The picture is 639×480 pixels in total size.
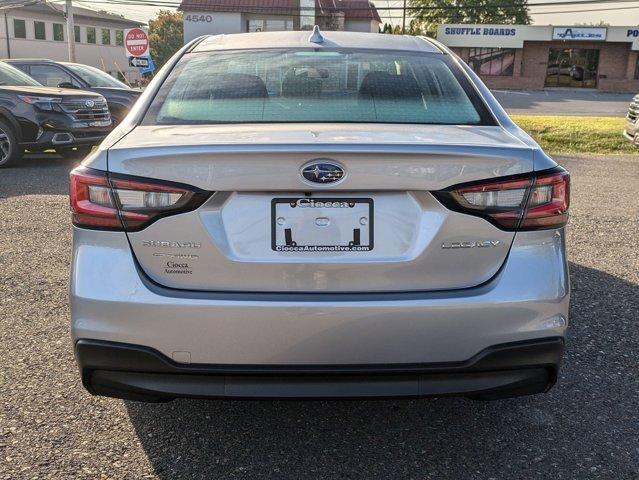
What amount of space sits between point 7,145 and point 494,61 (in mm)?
45855

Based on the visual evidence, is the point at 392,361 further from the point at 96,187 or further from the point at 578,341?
the point at 578,341

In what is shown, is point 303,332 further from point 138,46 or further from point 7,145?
point 138,46

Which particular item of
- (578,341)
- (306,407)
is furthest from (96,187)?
(578,341)

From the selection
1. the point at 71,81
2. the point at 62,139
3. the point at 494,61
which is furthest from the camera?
the point at 494,61

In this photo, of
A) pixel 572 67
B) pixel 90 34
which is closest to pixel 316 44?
pixel 572 67

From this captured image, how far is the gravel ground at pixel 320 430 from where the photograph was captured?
8.98ft

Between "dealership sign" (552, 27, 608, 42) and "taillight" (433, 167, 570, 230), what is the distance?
171ft

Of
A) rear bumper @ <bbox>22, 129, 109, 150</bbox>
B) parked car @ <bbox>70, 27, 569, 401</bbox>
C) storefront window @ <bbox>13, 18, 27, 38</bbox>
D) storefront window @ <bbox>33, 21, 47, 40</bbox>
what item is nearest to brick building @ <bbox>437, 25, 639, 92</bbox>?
storefront window @ <bbox>33, 21, 47, 40</bbox>

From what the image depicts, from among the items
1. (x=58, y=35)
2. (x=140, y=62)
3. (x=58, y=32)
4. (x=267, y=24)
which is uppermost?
(x=267, y=24)

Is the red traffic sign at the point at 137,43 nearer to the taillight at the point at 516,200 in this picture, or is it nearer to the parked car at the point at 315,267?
the parked car at the point at 315,267

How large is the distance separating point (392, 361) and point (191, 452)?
38.8 inches

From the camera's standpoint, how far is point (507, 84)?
168 feet

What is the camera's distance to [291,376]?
2.45 metres

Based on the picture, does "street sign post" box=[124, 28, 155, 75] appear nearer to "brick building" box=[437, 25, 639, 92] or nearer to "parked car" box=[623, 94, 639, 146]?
"parked car" box=[623, 94, 639, 146]
